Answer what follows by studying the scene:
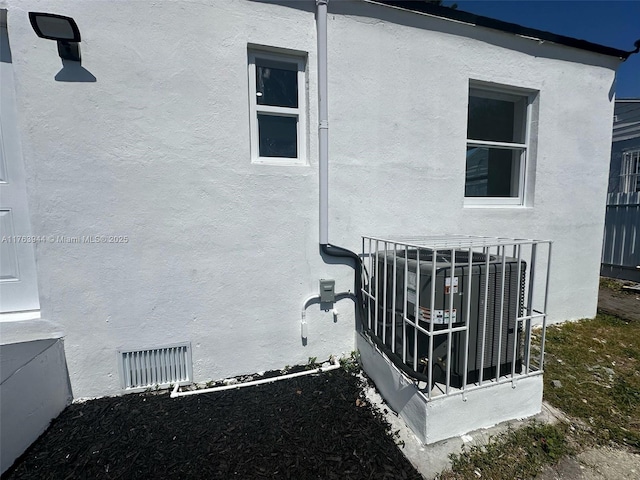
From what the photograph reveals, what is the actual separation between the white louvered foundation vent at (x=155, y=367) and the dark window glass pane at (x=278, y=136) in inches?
72.6

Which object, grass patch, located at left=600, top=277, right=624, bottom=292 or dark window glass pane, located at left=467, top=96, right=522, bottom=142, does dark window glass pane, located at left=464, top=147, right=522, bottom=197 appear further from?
grass patch, located at left=600, top=277, right=624, bottom=292

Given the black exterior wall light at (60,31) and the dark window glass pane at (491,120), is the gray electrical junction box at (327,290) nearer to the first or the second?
the dark window glass pane at (491,120)

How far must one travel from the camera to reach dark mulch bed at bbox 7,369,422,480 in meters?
1.66

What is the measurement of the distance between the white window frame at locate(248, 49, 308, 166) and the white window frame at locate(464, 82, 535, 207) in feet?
5.98

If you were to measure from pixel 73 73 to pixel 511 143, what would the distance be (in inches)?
168

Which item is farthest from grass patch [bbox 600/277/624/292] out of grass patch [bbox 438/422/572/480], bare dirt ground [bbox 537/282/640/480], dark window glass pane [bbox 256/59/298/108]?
dark window glass pane [bbox 256/59/298/108]

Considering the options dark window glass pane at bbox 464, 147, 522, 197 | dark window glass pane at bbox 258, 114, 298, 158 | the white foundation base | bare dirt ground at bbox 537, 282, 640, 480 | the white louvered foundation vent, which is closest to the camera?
bare dirt ground at bbox 537, 282, 640, 480

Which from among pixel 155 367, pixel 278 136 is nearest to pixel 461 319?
pixel 278 136

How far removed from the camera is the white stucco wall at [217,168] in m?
2.11

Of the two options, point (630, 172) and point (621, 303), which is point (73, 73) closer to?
point (621, 303)

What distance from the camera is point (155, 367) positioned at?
2381 millimetres

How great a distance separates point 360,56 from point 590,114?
3002 mm

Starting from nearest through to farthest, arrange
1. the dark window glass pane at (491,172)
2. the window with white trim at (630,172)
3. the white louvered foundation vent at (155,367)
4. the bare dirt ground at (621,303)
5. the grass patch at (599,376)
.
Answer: the grass patch at (599,376) < the white louvered foundation vent at (155,367) < the dark window glass pane at (491,172) < the bare dirt ground at (621,303) < the window with white trim at (630,172)

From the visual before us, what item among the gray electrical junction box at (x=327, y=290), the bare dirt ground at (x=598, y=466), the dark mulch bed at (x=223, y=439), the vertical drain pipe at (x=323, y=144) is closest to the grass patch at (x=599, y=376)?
the bare dirt ground at (x=598, y=466)
